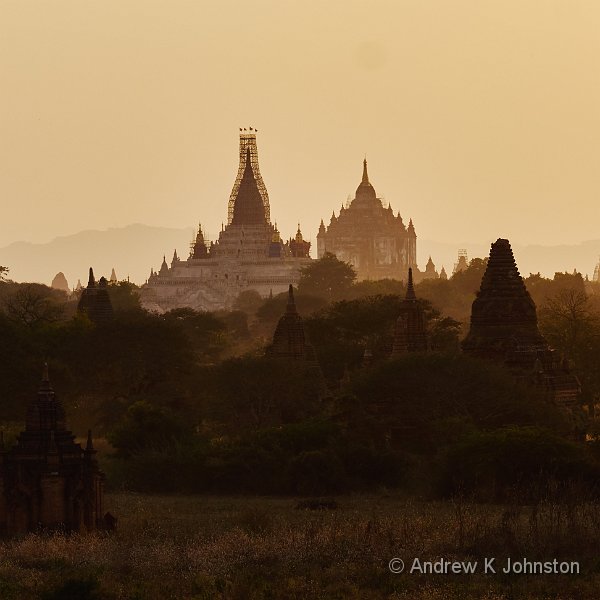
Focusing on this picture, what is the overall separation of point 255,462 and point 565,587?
66.0 feet

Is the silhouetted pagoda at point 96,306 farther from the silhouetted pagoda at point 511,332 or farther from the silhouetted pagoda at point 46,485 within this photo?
the silhouetted pagoda at point 46,485

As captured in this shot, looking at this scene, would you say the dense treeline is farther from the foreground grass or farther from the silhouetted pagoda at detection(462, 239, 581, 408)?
the foreground grass

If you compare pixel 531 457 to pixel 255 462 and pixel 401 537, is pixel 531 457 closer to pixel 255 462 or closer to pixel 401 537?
pixel 255 462

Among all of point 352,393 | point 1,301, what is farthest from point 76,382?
point 1,301

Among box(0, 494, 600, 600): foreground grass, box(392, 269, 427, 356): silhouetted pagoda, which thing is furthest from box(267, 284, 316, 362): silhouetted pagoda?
box(0, 494, 600, 600): foreground grass

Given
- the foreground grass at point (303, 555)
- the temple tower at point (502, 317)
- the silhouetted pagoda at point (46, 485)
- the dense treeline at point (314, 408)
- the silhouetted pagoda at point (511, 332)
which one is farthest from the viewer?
the temple tower at point (502, 317)

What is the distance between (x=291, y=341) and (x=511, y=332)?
9.00 m

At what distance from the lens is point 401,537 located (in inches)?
1848

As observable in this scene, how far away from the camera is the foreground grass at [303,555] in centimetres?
4291

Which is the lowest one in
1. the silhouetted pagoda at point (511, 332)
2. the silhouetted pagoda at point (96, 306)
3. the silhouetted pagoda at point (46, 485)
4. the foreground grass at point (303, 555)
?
the foreground grass at point (303, 555)

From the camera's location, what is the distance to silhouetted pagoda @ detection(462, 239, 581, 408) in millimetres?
76188

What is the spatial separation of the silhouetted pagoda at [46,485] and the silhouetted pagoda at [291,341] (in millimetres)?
32692

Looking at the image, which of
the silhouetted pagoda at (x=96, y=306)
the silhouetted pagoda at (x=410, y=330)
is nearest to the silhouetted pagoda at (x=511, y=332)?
the silhouetted pagoda at (x=410, y=330)

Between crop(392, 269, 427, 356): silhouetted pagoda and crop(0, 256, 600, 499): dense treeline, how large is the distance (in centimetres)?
148
